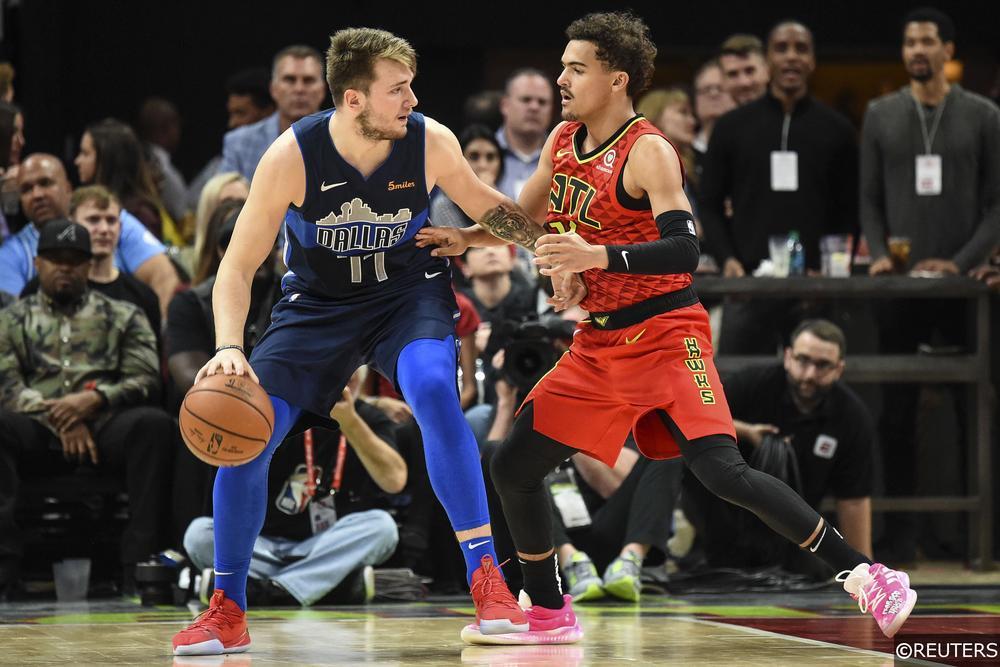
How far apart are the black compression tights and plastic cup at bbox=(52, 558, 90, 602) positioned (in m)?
2.49

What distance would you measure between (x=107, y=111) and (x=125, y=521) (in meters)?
4.51

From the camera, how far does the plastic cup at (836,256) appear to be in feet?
23.8

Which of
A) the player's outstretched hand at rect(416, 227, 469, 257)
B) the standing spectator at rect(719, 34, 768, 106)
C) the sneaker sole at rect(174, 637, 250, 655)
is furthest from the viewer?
the standing spectator at rect(719, 34, 768, 106)

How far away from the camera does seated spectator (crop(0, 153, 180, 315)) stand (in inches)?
286

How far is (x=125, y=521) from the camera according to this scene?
264 inches

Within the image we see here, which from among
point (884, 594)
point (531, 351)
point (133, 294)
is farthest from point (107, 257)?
point (884, 594)

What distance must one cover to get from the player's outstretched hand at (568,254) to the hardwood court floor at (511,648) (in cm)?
101

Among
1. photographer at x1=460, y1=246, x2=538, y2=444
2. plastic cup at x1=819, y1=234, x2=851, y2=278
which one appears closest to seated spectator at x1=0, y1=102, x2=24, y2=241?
photographer at x1=460, y1=246, x2=538, y2=444

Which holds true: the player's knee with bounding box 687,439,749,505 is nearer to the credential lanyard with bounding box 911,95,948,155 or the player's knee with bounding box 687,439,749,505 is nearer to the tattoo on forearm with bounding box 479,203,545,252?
the tattoo on forearm with bounding box 479,203,545,252

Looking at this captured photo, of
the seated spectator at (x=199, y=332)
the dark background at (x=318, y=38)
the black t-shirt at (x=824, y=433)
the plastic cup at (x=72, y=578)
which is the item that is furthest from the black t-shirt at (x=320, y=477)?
the dark background at (x=318, y=38)

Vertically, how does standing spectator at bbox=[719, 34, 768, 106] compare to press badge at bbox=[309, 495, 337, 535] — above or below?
above

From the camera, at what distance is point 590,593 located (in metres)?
5.93

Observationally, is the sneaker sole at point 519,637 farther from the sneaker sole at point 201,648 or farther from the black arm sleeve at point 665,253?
the black arm sleeve at point 665,253

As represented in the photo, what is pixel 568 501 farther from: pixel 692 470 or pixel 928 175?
pixel 928 175
